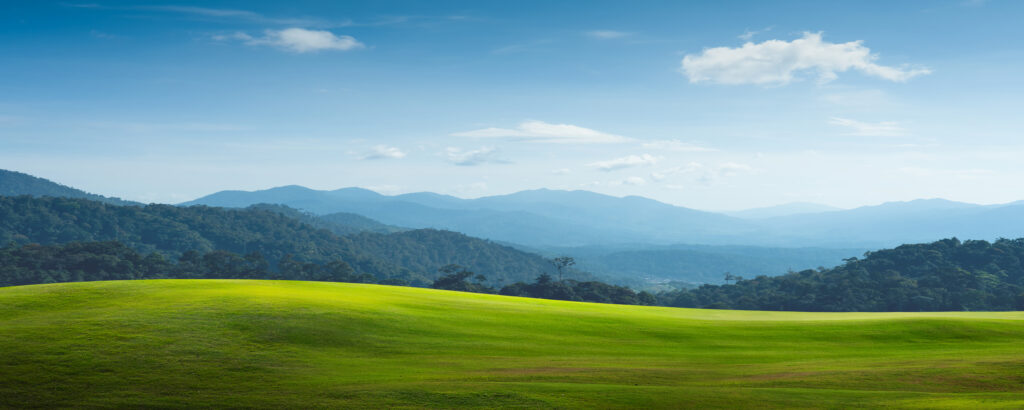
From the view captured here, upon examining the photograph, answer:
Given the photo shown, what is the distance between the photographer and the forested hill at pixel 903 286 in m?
109

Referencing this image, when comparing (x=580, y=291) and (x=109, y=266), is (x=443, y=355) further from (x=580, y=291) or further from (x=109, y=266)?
(x=109, y=266)

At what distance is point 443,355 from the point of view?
25.2 meters

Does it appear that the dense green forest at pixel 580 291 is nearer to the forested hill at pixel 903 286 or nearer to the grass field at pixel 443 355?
the forested hill at pixel 903 286

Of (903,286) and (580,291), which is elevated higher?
(903,286)

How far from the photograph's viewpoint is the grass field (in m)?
18.6

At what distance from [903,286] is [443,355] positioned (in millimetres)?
114217

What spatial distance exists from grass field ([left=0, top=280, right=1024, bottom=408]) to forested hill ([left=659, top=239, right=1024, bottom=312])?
8868 cm

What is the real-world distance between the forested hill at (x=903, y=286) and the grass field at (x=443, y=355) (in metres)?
88.7

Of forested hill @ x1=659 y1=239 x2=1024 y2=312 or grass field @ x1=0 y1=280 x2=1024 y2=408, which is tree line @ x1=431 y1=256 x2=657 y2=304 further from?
grass field @ x1=0 y1=280 x2=1024 y2=408

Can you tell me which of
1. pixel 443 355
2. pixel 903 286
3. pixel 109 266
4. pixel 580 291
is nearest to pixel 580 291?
pixel 580 291

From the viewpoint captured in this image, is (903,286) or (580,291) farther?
(580,291)

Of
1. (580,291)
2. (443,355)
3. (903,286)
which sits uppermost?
(903,286)

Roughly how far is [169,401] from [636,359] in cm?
1635

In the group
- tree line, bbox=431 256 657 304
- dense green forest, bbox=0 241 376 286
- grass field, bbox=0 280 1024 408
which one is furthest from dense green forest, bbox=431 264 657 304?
grass field, bbox=0 280 1024 408
